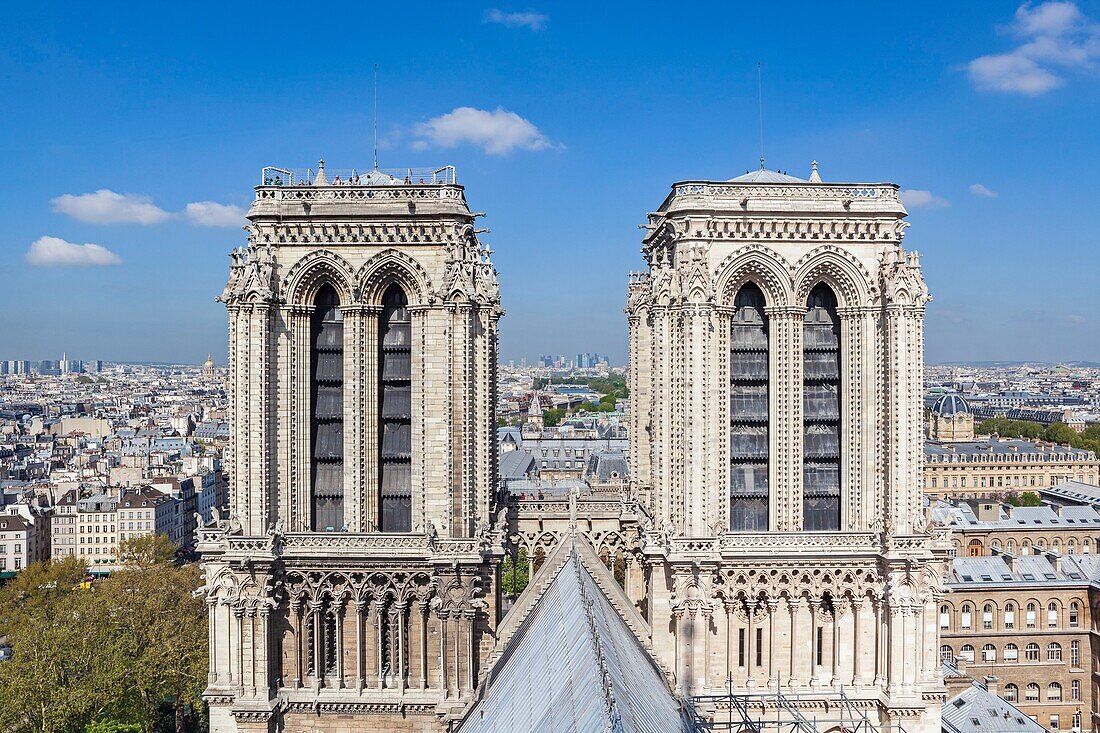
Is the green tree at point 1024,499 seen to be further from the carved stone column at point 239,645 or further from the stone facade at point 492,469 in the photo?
the carved stone column at point 239,645

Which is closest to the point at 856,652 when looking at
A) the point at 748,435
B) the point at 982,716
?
the point at 748,435

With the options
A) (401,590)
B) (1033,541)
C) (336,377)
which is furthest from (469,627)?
(1033,541)

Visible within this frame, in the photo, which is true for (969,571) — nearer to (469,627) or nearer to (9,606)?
(469,627)

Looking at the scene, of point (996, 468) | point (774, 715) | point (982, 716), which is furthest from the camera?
point (996, 468)

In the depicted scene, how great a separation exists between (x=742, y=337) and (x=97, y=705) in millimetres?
47812

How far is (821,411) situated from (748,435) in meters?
3.03

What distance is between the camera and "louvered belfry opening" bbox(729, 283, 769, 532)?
3578cm

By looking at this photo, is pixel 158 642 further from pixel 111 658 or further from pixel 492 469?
pixel 492 469

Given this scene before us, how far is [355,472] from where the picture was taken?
35.4 m

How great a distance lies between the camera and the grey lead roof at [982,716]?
5494 cm

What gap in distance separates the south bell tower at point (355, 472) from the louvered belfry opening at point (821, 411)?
12.1 meters

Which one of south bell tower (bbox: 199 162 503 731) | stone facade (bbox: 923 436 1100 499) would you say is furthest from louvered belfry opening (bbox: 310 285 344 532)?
stone facade (bbox: 923 436 1100 499)

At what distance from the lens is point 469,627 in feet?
113

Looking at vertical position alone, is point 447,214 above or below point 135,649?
above
